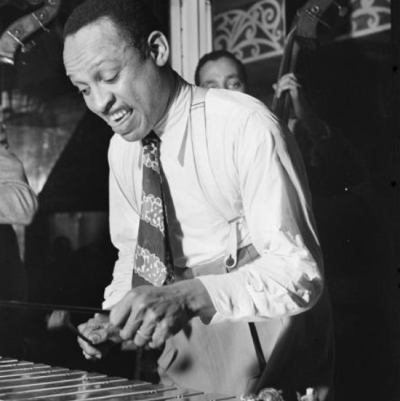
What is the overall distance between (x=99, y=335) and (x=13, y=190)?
81cm

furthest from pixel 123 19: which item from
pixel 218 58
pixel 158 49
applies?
pixel 218 58

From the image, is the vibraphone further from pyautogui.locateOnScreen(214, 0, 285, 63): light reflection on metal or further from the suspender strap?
pyautogui.locateOnScreen(214, 0, 285, 63): light reflection on metal

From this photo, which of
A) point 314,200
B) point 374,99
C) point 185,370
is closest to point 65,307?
point 185,370

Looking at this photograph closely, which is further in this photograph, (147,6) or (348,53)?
(147,6)

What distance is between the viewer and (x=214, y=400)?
148cm

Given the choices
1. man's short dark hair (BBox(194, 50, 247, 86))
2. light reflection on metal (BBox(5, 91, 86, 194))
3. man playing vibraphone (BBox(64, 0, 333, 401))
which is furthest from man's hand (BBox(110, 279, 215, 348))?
light reflection on metal (BBox(5, 91, 86, 194))

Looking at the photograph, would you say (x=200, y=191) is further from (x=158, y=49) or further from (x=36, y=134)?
(x=36, y=134)

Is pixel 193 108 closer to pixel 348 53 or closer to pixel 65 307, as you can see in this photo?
pixel 348 53

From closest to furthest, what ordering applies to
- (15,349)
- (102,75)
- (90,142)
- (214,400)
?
(214,400) < (102,75) < (90,142) < (15,349)

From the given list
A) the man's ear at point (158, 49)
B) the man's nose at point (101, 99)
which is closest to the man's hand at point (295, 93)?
the man's ear at point (158, 49)

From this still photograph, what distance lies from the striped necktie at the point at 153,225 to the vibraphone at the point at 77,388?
0.85 ft

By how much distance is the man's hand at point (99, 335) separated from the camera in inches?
68.7

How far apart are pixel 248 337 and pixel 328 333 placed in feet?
0.55

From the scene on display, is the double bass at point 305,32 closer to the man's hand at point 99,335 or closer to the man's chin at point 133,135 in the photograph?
the man's chin at point 133,135
